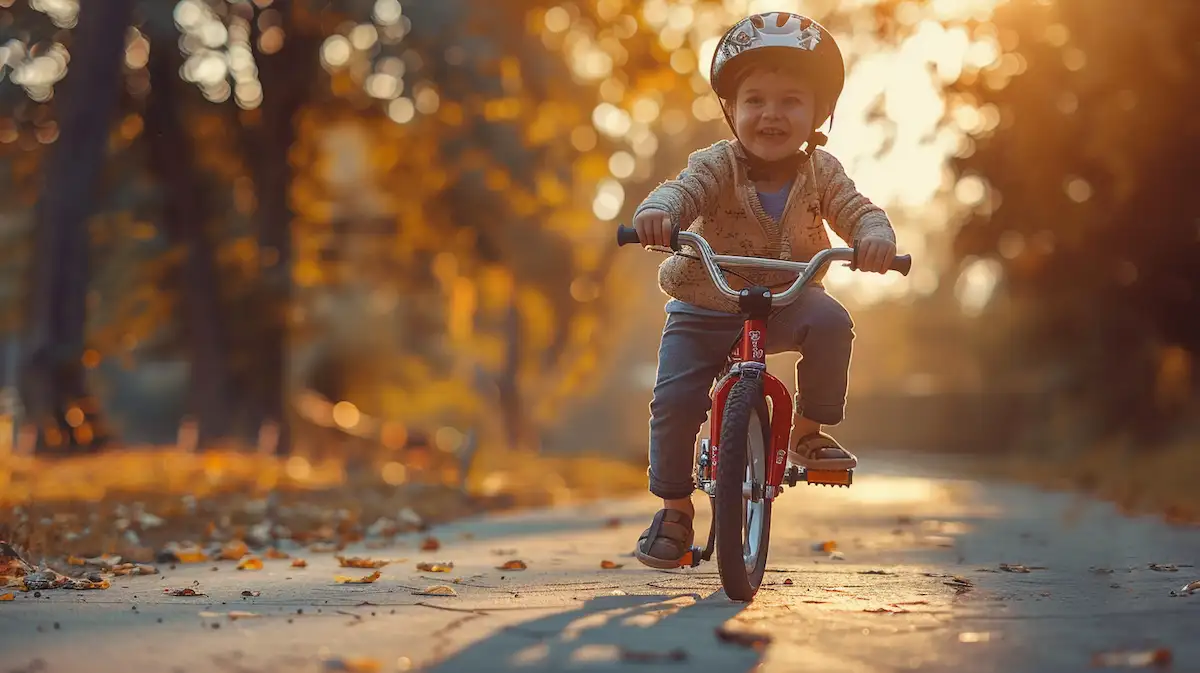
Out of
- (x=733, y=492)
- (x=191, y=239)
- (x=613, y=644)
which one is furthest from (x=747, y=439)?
(x=191, y=239)

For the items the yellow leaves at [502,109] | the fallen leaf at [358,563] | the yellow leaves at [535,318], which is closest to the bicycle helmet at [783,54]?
the fallen leaf at [358,563]

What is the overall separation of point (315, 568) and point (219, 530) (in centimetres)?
237

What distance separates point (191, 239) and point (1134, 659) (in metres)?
15.7

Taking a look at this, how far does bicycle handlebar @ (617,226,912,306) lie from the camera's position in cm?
554

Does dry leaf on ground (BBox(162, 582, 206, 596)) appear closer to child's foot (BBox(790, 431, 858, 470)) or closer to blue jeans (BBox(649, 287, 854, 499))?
blue jeans (BBox(649, 287, 854, 499))

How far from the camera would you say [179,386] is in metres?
41.5

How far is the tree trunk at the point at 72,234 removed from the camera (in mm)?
14508

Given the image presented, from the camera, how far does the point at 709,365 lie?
5953 millimetres

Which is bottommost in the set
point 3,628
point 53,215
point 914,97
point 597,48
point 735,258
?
point 3,628

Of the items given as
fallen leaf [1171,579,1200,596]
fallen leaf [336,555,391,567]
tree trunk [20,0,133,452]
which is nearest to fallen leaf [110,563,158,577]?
fallen leaf [336,555,391,567]

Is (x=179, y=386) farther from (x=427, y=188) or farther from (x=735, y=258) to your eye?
(x=735, y=258)

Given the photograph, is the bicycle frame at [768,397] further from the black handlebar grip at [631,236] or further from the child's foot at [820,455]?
the black handlebar grip at [631,236]

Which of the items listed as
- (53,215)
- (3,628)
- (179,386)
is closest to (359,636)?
(3,628)

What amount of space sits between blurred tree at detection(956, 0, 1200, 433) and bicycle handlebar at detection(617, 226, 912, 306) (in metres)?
7.76
